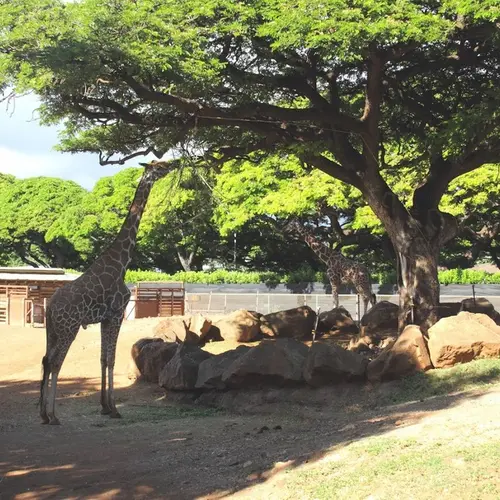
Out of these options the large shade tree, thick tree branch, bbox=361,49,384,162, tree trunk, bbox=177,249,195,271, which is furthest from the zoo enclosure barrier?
tree trunk, bbox=177,249,195,271

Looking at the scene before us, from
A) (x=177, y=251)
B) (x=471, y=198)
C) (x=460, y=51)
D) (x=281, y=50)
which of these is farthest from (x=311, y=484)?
(x=177, y=251)

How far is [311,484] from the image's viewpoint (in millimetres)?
5484

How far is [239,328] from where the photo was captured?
17141 millimetres

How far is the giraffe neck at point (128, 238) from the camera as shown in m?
11.4

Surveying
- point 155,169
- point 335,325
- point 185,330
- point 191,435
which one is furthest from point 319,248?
point 191,435

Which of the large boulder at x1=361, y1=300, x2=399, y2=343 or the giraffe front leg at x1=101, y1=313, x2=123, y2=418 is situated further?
the large boulder at x1=361, y1=300, x2=399, y2=343

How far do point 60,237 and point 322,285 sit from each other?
2247 cm

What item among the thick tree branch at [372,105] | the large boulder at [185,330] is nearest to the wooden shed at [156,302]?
the large boulder at [185,330]

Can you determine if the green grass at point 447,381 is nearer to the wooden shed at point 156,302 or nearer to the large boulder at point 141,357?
the large boulder at point 141,357

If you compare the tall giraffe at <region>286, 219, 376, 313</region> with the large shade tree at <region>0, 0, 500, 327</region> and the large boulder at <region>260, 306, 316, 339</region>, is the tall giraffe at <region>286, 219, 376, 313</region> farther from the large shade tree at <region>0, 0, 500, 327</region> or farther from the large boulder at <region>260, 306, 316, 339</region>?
the large shade tree at <region>0, 0, 500, 327</region>

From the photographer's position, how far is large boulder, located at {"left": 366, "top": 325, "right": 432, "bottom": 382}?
11367mm

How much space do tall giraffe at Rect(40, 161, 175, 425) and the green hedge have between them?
22.4m

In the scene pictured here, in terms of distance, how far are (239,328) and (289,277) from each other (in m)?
19.6

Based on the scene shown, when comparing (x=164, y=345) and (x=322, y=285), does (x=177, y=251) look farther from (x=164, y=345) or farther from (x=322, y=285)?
(x=164, y=345)
